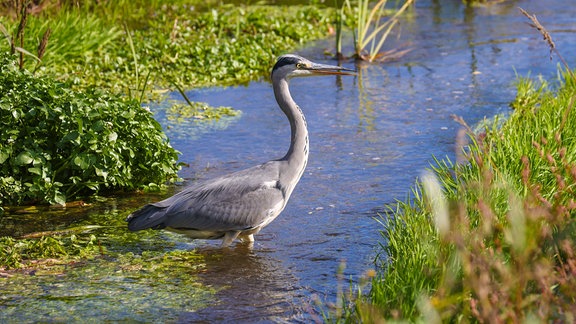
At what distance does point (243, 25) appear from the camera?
42.5ft

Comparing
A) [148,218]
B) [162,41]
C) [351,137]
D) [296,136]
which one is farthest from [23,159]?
[162,41]

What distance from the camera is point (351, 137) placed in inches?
356

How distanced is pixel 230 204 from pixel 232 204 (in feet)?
0.05

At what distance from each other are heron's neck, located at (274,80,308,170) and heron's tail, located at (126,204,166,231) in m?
0.92

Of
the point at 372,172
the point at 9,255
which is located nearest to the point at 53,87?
the point at 9,255

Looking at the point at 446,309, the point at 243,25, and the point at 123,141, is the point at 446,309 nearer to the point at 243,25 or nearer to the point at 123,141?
the point at 123,141

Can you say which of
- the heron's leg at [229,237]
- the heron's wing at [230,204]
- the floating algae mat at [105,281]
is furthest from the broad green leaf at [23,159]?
the heron's leg at [229,237]

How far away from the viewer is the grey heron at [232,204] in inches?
240

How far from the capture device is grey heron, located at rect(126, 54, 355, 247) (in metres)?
6.10

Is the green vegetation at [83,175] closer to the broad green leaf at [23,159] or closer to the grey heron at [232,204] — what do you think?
the broad green leaf at [23,159]

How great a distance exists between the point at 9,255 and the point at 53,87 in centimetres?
157

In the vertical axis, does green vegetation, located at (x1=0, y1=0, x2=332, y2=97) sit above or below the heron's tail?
above

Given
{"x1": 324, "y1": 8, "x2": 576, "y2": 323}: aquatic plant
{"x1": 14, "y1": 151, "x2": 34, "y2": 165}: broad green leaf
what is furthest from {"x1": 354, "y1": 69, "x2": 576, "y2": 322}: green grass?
{"x1": 14, "y1": 151, "x2": 34, "y2": 165}: broad green leaf

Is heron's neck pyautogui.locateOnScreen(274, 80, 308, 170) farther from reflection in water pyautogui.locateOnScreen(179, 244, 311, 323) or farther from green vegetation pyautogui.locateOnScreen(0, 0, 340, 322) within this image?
green vegetation pyautogui.locateOnScreen(0, 0, 340, 322)
